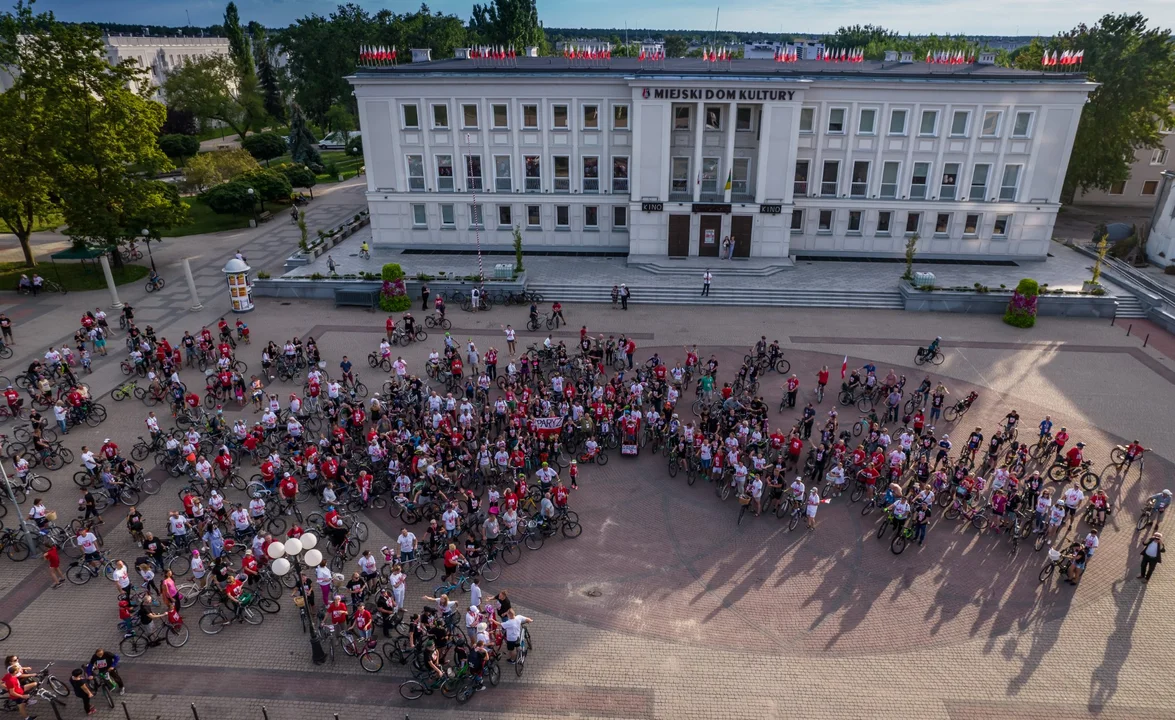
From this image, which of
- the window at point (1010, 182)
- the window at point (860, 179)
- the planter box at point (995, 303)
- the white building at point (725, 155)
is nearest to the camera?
the planter box at point (995, 303)

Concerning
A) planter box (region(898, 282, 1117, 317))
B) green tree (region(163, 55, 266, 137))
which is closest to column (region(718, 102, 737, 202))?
planter box (region(898, 282, 1117, 317))

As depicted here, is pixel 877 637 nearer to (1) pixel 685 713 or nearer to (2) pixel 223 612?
(1) pixel 685 713

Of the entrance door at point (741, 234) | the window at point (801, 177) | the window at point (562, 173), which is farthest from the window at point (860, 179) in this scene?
the window at point (562, 173)

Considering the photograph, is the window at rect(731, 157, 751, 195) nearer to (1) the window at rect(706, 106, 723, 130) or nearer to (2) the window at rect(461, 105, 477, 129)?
(1) the window at rect(706, 106, 723, 130)

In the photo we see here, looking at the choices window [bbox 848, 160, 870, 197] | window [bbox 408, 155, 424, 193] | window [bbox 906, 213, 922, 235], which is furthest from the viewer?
window [bbox 408, 155, 424, 193]

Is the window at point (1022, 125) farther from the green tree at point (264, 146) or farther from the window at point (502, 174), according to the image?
the green tree at point (264, 146)

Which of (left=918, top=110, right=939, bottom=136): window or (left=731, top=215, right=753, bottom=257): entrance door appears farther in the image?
(left=731, top=215, right=753, bottom=257): entrance door

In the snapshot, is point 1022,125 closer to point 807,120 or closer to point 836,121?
point 836,121

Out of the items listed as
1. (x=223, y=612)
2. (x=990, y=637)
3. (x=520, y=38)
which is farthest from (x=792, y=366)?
(x=520, y=38)
